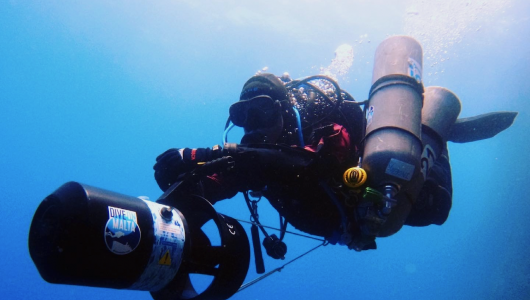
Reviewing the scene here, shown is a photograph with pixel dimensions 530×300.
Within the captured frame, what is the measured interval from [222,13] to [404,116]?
30359 mm

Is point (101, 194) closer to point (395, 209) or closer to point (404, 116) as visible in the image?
point (395, 209)

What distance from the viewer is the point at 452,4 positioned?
777 inches

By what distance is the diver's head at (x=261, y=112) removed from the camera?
3186mm

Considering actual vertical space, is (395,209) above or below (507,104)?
below

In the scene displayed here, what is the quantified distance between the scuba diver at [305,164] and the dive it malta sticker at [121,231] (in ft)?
2.79

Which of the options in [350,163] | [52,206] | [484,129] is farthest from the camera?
[484,129]

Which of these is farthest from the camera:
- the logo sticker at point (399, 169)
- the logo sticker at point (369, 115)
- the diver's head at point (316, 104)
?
the diver's head at point (316, 104)

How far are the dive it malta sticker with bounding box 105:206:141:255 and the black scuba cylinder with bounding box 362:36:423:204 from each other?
1826mm

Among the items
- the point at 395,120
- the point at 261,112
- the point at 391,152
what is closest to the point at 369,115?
the point at 395,120

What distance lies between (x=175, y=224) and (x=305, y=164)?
1249mm

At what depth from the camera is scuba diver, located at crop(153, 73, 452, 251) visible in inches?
98.1

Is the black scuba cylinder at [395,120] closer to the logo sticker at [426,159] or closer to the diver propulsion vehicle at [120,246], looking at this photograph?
the logo sticker at [426,159]

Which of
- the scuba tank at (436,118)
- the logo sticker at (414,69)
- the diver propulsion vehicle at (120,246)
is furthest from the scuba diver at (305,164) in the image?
the diver propulsion vehicle at (120,246)

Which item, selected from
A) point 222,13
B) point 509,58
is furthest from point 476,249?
point 222,13
